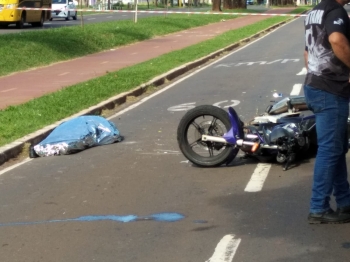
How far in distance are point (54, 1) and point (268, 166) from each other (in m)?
43.3

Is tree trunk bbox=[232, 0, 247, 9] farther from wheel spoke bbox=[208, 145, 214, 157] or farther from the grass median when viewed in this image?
wheel spoke bbox=[208, 145, 214, 157]

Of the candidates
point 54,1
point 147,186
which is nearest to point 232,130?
point 147,186

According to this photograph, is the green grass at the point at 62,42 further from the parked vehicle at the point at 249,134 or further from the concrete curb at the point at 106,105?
the parked vehicle at the point at 249,134

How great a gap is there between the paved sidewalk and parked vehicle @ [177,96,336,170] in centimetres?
563

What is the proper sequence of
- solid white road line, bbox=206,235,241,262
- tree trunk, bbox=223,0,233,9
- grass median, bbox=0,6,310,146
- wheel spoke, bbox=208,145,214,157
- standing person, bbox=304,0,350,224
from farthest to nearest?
1. tree trunk, bbox=223,0,233,9
2. grass median, bbox=0,6,310,146
3. wheel spoke, bbox=208,145,214,157
4. standing person, bbox=304,0,350,224
5. solid white road line, bbox=206,235,241,262

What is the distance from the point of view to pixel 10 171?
30.5ft

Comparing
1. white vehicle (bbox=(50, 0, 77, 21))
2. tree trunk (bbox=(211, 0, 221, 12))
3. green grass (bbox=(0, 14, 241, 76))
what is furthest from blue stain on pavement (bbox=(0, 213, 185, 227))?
tree trunk (bbox=(211, 0, 221, 12))

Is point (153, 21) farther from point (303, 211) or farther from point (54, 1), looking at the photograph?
point (303, 211)

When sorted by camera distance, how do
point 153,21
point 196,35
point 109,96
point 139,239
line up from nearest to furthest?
point 139,239 → point 109,96 → point 196,35 → point 153,21

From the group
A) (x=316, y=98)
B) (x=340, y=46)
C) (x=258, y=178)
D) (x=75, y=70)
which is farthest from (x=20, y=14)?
(x=340, y=46)

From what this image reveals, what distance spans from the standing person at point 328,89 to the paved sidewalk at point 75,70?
8333 mm

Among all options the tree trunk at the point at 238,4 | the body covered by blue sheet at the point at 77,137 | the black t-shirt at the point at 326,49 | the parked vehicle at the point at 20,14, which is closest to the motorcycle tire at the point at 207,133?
the body covered by blue sheet at the point at 77,137

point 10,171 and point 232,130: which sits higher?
point 232,130

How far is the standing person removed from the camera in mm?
6148
